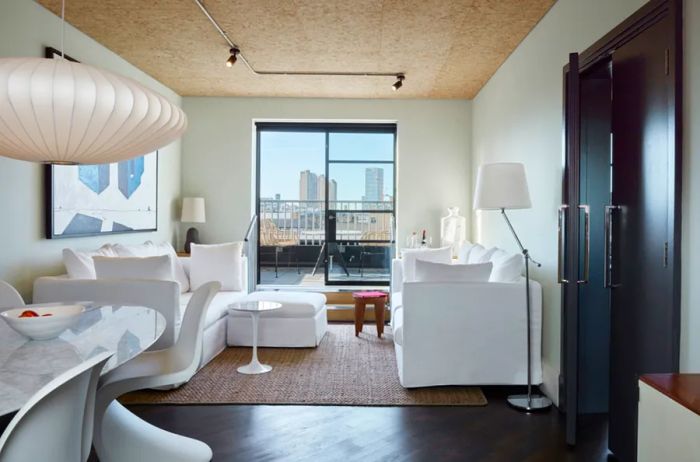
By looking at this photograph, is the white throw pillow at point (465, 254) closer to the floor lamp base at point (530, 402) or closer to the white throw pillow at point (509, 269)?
the white throw pillow at point (509, 269)

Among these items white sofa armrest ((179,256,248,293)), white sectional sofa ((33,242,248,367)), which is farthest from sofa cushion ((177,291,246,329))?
white sectional sofa ((33,242,248,367))

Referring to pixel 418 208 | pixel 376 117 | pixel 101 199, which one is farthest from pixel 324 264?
pixel 101 199

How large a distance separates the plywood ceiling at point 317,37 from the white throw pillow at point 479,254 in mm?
1766

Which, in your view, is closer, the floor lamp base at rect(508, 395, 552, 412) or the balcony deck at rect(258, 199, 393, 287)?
the floor lamp base at rect(508, 395, 552, 412)

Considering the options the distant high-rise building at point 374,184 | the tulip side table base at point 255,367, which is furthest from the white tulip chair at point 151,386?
the distant high-rise building at point 374,184

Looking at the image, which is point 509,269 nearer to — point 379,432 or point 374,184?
point 379,432

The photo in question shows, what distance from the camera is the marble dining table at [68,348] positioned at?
131 centimetres

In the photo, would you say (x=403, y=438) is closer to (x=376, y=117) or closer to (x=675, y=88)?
(x=675, y=88)

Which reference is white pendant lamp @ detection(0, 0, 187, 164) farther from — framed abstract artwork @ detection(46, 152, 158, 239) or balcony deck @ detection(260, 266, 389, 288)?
balcony deck @ detection(260, 266, 389, 288)

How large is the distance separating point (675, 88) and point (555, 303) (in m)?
1.72

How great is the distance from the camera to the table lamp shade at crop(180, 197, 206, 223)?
6.17 m

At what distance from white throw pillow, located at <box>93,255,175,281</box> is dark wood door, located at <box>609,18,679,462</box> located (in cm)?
294

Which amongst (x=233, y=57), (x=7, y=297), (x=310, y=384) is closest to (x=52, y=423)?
(x=7, y=297)

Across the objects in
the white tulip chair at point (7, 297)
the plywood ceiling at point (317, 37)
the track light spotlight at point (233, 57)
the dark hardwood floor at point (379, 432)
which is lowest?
the dark hardwood floor at point (379, 432)
